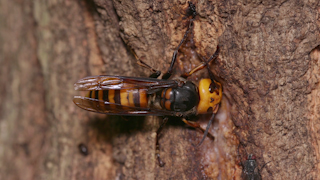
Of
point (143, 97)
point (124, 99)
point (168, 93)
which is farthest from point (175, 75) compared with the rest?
point (124, 99)

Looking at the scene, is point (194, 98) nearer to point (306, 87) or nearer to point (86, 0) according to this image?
point (306, 87)

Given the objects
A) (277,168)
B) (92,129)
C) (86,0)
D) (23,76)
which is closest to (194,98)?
(277,168)

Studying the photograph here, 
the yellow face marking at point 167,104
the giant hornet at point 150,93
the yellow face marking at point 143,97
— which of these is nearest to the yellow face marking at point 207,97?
the giant hornet at point 150,93

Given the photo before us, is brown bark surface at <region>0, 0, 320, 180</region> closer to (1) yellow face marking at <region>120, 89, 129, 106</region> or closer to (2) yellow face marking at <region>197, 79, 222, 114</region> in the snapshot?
(2) yellow face marking at <region>197, 79, 222, 114</region>

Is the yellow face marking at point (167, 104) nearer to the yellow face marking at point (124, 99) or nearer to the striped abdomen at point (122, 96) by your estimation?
the striped abdomen at point (122, 96)

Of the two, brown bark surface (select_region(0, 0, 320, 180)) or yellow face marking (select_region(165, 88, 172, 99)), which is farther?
yellow face marking (select_region(165, 88, 172, 99))

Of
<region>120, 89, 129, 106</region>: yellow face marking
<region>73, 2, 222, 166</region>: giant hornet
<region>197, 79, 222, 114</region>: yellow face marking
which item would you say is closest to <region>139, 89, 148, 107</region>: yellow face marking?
<region>73, 2, 222, 166</region>: giant hornet
